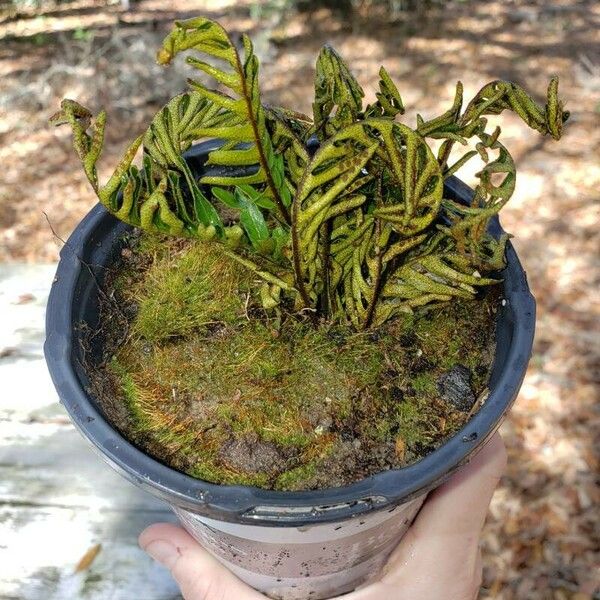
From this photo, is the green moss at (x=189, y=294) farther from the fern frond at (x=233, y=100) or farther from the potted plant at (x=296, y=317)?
the fern frond at (x=233, y=100)

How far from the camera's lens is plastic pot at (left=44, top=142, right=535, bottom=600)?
2.69ft

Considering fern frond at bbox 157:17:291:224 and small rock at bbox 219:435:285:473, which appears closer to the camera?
fern frond at bbox 157:17:291:224

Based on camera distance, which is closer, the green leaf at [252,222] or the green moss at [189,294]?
the green leaf at [252,222]

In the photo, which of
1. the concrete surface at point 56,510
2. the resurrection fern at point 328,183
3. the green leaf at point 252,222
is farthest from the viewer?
the concrete surface at point 56,510

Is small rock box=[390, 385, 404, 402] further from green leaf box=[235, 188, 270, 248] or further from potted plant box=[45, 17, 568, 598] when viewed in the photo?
green leaf box=[235, 188, 270, 248]

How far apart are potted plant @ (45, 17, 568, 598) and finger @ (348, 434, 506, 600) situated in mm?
81

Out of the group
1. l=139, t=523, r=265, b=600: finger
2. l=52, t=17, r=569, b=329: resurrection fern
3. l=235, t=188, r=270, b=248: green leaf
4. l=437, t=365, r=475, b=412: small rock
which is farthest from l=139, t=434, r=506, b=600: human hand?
l=235, t=188, r=270, b=248: green leaf

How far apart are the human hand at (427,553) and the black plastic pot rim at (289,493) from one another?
0.35 metres

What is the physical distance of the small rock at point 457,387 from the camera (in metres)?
0.99

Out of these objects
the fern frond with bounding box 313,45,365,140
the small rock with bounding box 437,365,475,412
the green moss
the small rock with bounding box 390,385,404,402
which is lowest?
the small rock with bounding box 437,365,475,412

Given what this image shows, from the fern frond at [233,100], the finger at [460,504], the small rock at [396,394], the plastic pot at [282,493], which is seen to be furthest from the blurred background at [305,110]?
the fern frond at [233,100]

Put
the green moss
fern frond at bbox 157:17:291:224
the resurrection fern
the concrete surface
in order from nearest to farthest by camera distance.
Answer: fern frond at bbox 157:17:291:224, the resurrection fern, the green moss, the concrete surface

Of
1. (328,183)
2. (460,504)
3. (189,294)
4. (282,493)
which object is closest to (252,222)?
(328,183)

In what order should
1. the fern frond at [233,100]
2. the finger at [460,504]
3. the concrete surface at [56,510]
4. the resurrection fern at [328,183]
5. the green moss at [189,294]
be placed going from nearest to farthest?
1. the fern frond at [233,100]
2. the resurrection fern at [328,183]
3. the green moss at [189,294]
4. the finger at [460,504]
5. the concrete surface at [56,510]
